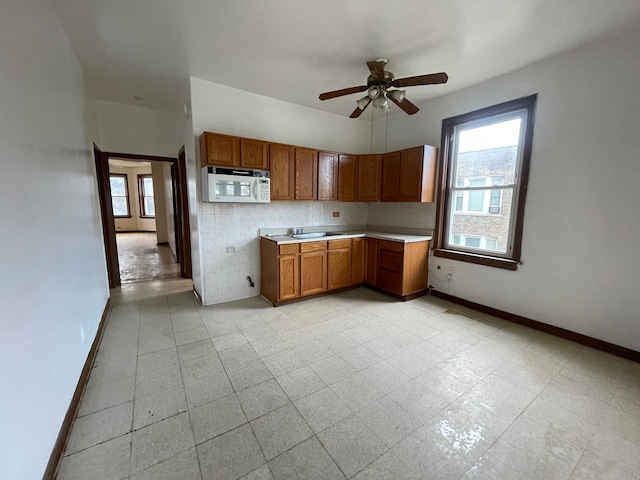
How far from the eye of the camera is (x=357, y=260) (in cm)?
423

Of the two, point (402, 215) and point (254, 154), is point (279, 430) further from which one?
point (402, 215)

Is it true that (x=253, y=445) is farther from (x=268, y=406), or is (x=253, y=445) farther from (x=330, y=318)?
(x=330, y=318)

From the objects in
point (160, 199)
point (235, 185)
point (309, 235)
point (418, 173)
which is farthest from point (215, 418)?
point (160, 199)

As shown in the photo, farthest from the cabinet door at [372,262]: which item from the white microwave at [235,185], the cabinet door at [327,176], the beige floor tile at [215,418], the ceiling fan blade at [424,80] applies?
the beige floor tile at [215,418]

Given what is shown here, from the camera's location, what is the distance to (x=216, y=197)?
317 centimetres

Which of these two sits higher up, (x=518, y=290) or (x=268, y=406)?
(x=518, y=290)

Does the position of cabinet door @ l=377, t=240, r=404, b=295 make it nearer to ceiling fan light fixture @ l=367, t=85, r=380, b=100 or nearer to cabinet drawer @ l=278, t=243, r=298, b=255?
cabinet drawer @ l=278, t=243, r=298, b=255

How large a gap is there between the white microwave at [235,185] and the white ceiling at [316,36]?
1.13 metres

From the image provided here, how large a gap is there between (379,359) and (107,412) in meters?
2.06

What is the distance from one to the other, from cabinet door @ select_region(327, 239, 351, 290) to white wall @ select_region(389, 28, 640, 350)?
2.03 meters

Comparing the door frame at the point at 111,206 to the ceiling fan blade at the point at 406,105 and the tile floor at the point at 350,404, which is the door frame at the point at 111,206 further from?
the ceiling fan blade at the point at 406,105

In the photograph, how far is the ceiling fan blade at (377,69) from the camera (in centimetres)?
267

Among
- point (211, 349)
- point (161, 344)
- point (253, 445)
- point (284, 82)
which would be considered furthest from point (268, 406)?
point (284, 82)

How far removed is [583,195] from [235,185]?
12.3 feet
